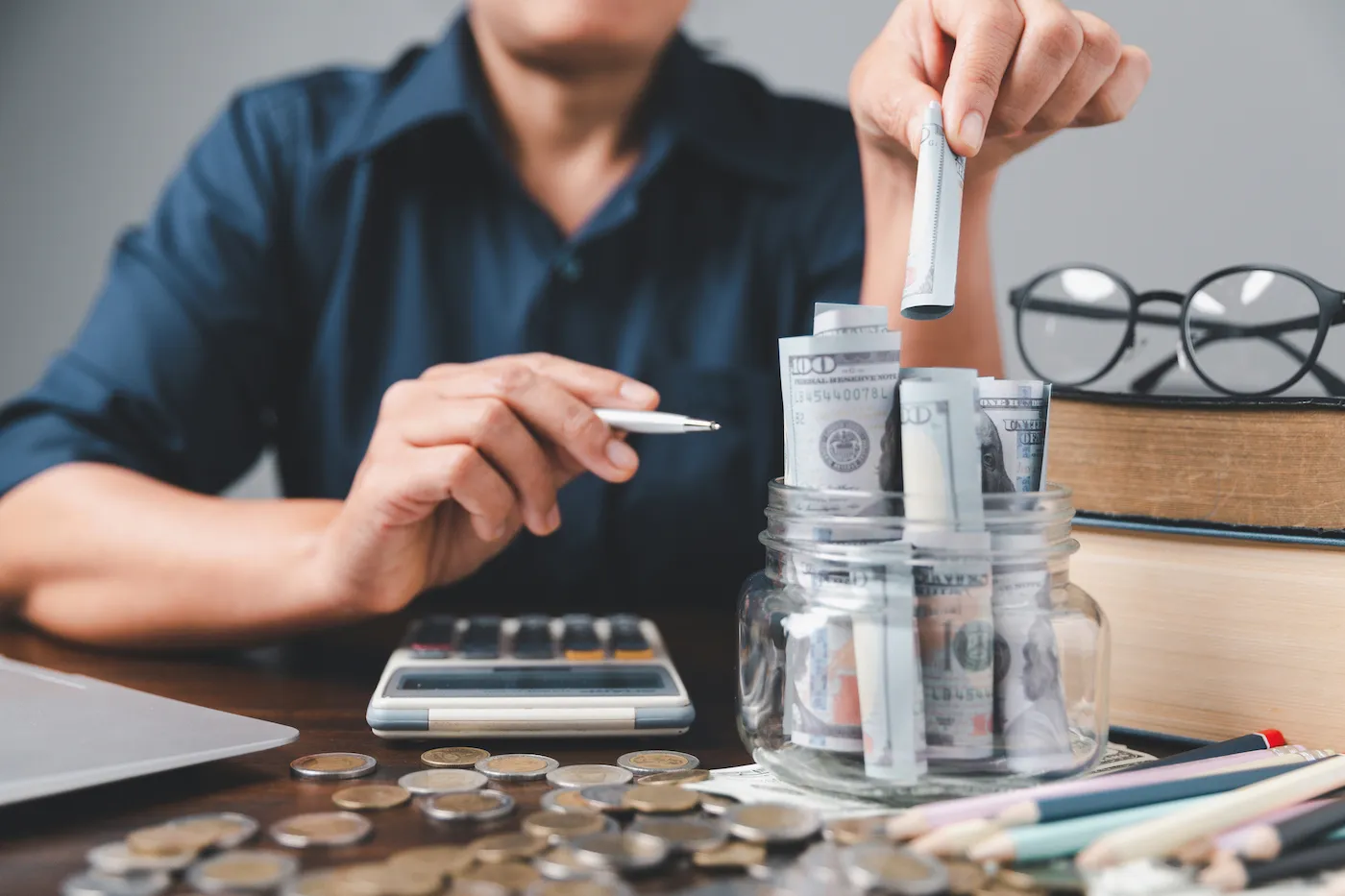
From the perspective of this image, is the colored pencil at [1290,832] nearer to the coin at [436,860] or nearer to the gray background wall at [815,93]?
the coin at [436,860]

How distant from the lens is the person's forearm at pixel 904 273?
2.56ft

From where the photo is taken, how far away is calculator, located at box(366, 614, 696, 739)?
571 millimetres

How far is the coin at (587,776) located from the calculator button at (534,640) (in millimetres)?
196

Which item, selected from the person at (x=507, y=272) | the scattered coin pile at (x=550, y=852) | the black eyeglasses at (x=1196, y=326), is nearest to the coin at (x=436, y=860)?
the scattered coin pile at (x=550, y=852)

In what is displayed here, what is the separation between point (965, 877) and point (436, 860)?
191mm

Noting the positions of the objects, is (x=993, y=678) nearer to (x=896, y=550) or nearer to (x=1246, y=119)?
(x=896, y=550)

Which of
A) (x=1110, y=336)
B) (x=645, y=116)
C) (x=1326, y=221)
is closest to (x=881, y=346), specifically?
(x=1110, y=336)

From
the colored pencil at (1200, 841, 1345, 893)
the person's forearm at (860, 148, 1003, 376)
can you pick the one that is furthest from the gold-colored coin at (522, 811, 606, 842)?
the person's forearm at (860, 148, 1003, 376)

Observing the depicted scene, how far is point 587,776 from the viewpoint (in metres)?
0.50

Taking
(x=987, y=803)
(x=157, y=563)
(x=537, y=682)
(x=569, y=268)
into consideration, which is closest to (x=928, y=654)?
(x=987, y=803)

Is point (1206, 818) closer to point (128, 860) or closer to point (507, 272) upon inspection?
point (128, 860)

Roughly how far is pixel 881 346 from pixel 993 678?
0.15 meters

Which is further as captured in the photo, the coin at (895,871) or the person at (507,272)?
the person at (507,272)

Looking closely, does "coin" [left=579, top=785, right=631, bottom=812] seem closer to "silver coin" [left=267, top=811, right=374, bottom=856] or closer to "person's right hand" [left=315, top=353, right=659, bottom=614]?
"silver coin" [left=267, top=811, right=374, bottom=856]
